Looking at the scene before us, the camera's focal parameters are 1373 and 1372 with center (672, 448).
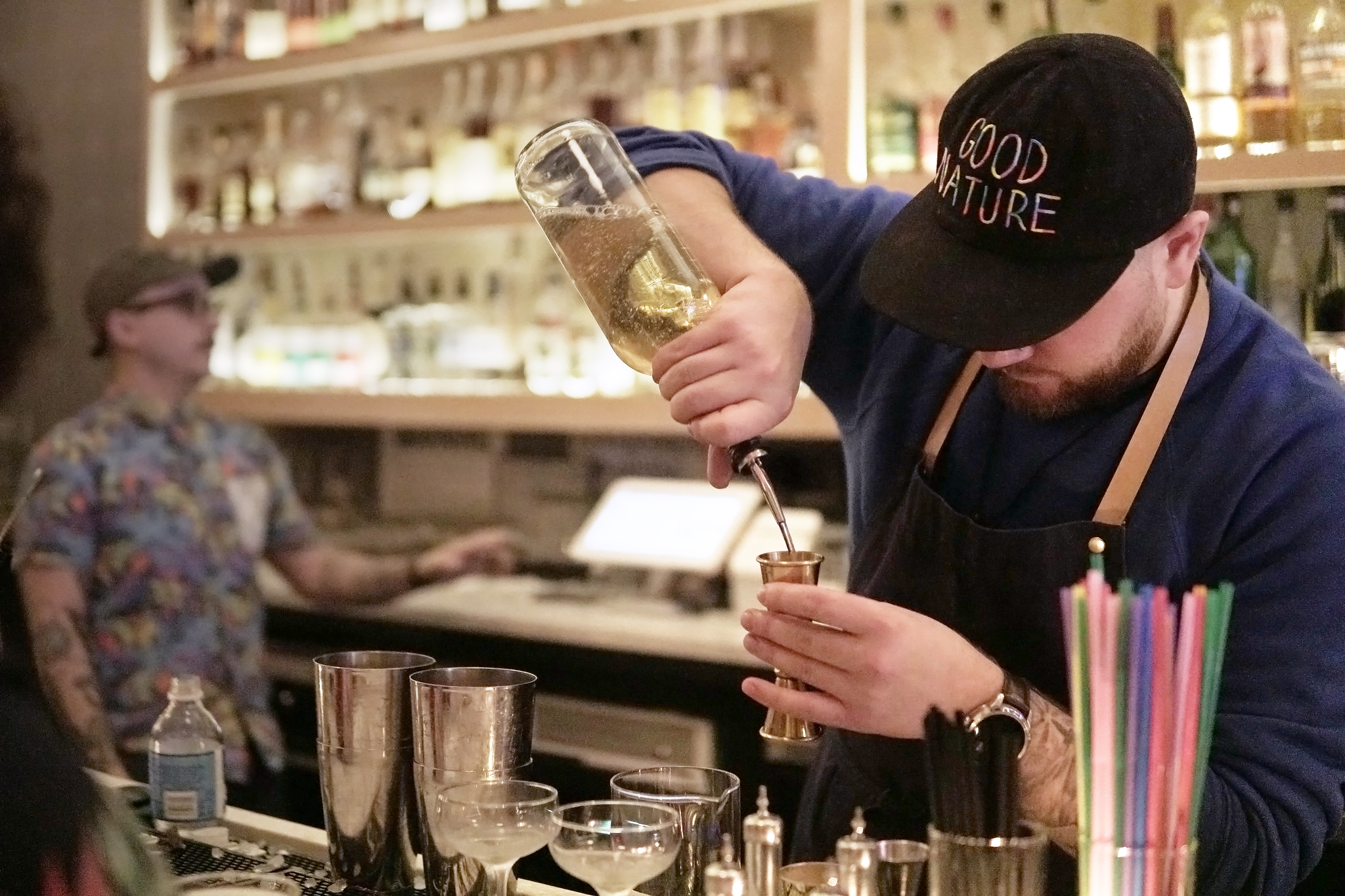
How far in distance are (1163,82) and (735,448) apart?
493 mm

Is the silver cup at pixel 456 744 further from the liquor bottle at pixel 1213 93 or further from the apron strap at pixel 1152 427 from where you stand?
the liquor bottle at pixel 1213 93

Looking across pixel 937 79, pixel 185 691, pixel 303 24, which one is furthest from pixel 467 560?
pixel 303 24

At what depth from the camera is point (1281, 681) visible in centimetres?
119

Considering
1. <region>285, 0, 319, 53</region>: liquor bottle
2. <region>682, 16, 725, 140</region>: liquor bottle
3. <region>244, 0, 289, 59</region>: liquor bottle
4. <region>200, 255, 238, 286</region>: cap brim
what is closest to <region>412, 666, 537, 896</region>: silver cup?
<region>200, 255, 238, 286</region>: cap brim

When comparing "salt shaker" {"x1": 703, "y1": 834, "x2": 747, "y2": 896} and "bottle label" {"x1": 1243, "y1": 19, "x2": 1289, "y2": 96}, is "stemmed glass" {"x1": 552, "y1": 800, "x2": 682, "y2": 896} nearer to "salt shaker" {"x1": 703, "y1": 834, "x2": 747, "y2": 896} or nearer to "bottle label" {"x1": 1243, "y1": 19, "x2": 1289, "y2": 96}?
"salt shaker" {"x1": 703, "y1": 834, "x2": 747, "y2": 896}

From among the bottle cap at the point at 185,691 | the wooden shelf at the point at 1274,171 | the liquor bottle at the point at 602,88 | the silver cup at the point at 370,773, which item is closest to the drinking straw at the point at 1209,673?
the silver cup at the point at 370,773

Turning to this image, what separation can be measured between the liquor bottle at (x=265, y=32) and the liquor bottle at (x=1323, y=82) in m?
2.70

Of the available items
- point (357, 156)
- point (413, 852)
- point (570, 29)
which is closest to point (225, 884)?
point (413, 852)

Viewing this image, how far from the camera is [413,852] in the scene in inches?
50.8

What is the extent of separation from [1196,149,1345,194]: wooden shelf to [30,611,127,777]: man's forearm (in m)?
2.07

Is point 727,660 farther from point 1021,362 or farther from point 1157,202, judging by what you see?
point 1157,202

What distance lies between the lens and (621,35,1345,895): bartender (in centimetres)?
112

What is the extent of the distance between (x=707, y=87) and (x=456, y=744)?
2.26 metres

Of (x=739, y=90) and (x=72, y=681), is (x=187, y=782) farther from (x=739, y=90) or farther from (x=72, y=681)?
(x=739, y=90)
